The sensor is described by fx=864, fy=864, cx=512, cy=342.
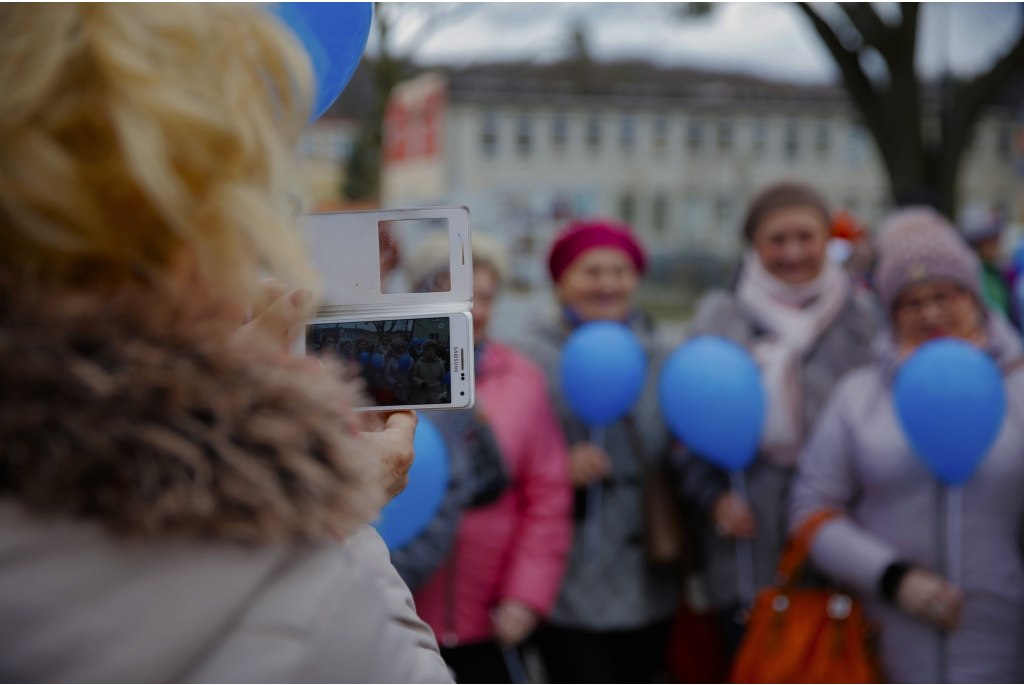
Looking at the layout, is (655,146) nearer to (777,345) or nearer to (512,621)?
(777,345)

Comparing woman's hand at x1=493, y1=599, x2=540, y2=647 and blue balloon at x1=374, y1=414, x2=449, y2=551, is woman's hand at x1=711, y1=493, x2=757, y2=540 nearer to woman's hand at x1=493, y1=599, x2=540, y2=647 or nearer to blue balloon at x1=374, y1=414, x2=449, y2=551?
woman's hand at x1=493, y1=599, x2=540, y2=647

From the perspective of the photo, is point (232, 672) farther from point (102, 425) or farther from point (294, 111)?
point (294, 111)

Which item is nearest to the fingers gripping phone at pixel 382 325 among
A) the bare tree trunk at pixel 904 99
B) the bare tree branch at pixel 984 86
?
the bare tree trunk at pixel 904 99

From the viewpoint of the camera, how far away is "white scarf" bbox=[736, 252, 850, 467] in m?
2.91

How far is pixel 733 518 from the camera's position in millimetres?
2834

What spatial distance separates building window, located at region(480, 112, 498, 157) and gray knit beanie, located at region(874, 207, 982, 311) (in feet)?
128

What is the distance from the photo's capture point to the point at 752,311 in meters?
3.16

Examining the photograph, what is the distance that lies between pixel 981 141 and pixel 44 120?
43993 mm

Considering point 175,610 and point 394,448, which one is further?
point 394,448

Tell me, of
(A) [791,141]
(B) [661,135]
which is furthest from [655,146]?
(A) [791,141]

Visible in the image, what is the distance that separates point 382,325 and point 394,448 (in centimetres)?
21

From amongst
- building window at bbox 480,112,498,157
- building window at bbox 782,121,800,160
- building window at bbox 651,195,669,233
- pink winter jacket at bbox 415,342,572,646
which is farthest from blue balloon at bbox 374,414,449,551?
building window at bbox 782,121,800,160

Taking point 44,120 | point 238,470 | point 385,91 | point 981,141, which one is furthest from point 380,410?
point 981,141

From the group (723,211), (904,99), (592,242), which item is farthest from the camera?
(723,211)
